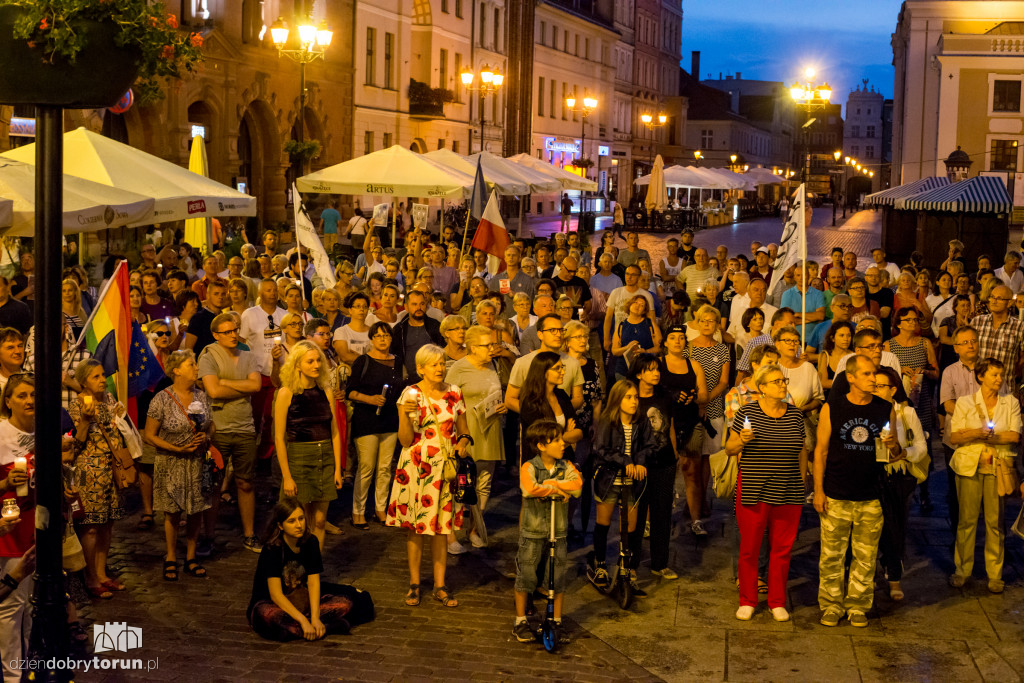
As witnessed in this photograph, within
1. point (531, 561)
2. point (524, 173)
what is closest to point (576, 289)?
point (531, 561)

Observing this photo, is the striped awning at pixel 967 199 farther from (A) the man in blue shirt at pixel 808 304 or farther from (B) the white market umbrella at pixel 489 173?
(A) the man in blue shirt at pixel 808 304

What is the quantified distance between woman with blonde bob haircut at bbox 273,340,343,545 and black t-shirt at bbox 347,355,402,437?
0.87 meters

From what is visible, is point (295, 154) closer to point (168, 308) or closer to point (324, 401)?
point (168, 308)

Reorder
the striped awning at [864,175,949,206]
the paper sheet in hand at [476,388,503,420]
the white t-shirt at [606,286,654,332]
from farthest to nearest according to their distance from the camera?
the striped awning at [864,175,949,206], the white t-shirt at [606,286,654,332], the paper sheet in hand at [476,388,503,420]

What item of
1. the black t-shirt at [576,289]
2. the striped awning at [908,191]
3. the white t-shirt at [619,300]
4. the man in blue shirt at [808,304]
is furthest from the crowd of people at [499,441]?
the striped awning at [908,191]

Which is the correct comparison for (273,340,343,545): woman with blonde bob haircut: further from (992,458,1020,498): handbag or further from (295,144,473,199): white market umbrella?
(295,144,473,199): white market umbrella

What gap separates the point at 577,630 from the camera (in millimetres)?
8102

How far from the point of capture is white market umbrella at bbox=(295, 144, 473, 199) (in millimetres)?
19062

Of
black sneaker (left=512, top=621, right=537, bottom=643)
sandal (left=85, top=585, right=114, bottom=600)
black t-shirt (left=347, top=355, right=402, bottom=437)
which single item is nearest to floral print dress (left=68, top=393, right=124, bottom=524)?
sandal (left=85, top=585, right=114, bottom=600)

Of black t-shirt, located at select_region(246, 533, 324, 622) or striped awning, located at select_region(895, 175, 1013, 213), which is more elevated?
striped awning, located at select_region(895, 175, 1013, 213)

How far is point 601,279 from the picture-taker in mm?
15320

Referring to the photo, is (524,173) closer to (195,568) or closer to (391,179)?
(391,179)

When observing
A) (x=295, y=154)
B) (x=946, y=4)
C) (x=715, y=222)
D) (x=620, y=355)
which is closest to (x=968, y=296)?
(x=620, y=355)

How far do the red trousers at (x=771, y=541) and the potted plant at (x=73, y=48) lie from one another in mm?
4945
